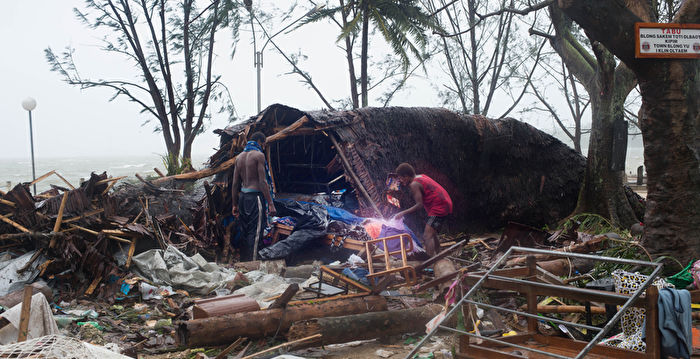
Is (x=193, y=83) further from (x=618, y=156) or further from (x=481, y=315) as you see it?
(x=481, y=315)

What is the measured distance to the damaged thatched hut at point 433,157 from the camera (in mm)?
9094

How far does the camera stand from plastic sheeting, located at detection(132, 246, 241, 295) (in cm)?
645

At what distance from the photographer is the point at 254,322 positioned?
4.55 m

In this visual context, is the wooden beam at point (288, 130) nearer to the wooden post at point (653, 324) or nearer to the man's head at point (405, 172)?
the man's head at point (405, 172)

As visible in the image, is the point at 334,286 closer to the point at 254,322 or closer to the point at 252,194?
the point at 254,322

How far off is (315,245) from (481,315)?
3.71m

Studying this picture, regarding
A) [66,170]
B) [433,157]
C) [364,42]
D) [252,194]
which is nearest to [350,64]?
[364,42]

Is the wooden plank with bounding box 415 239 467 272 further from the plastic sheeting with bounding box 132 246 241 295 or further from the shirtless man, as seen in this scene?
the shirtless man

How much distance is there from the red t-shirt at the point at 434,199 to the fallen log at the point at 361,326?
2399 mm

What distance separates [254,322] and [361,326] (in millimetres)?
991

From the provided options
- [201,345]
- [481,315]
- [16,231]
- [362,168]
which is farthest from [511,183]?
[16,231]

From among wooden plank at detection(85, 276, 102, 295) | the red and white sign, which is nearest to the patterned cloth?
the red and white sign

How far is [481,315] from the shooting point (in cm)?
501

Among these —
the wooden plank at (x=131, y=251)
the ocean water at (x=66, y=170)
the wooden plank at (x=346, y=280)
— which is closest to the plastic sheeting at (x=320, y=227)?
the wooden plank at (x=131, y=251)
